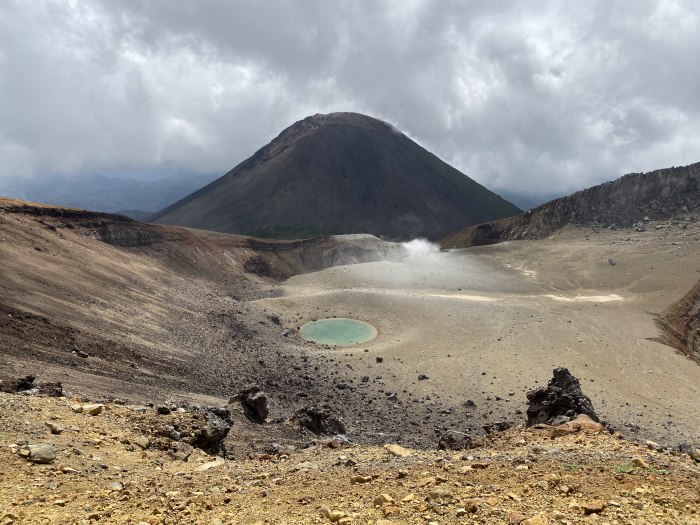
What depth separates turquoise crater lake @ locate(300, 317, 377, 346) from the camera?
35656 millimetres

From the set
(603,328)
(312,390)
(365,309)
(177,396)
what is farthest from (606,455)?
(365,309)

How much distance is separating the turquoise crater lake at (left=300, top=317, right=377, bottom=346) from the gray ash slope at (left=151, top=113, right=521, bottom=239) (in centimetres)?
7732

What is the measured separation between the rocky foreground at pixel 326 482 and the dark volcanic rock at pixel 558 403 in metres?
6.31

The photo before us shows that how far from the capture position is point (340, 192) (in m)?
141

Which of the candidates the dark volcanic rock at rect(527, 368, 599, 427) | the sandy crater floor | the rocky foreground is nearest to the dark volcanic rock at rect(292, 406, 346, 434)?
the dark volcanic rock at rect(527, 368, 599, 427)

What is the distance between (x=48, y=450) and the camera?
320 inches

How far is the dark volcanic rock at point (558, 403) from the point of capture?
16.2m

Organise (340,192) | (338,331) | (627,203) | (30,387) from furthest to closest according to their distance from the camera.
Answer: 1. (340,192)
2. (627,203)
3. (338,331)
4. (30,387)

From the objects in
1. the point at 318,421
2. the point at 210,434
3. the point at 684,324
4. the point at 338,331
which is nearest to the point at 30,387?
the point at 210,434

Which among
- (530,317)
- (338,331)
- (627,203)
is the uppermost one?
(627,203)

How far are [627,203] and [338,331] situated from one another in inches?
1718

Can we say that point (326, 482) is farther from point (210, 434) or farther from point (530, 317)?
point (530, 317)

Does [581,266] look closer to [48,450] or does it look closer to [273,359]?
[273,359]

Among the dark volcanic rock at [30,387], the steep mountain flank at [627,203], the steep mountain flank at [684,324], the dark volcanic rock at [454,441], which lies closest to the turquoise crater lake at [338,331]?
the dark volcanic rock at [454,441]
